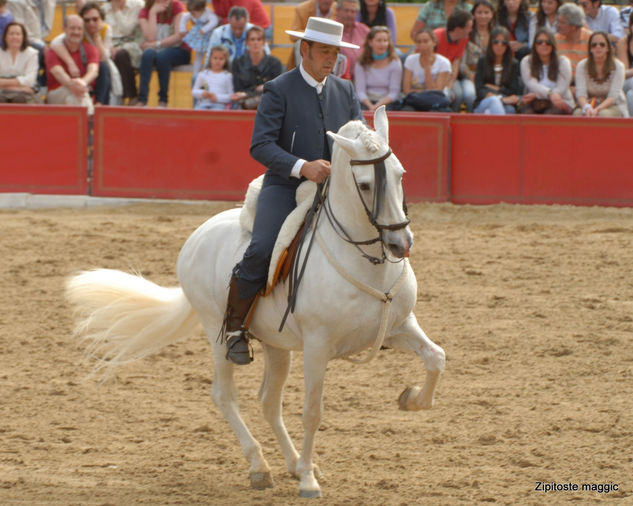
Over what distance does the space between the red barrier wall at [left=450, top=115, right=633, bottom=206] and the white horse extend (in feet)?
25.3

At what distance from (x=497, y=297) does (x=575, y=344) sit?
1.44m

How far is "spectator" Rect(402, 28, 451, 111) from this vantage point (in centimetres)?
1473

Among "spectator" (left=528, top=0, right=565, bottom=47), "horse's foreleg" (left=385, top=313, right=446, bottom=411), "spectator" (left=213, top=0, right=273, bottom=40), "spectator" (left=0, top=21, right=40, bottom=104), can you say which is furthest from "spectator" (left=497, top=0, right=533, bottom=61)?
"horse's foreleg" (left=385, top=313, right=446, bottom=411)

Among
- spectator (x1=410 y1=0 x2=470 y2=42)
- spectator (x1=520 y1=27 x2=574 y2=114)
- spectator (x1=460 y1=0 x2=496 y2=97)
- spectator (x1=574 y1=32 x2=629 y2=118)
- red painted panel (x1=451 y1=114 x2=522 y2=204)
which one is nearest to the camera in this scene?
red painted panel (x1=451 y1=114 x2=522 y2=204)

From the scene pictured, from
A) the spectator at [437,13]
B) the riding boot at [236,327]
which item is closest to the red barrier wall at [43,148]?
the spectator at [437,13]

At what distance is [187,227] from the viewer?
1302 centimetres

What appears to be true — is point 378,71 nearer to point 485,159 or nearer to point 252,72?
point 252,72

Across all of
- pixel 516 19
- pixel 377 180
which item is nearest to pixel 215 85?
pixel 516 19

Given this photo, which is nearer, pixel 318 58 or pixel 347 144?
pixel 347 144

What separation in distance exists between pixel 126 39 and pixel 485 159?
19.8 feet

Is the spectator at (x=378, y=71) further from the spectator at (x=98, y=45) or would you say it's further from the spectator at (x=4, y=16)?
the spectator at (x=4, y=16)

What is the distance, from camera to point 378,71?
14.9 metres

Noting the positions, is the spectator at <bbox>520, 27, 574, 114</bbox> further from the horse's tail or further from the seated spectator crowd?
the horse's tail

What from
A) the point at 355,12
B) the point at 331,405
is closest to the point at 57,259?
the point at 331,405
